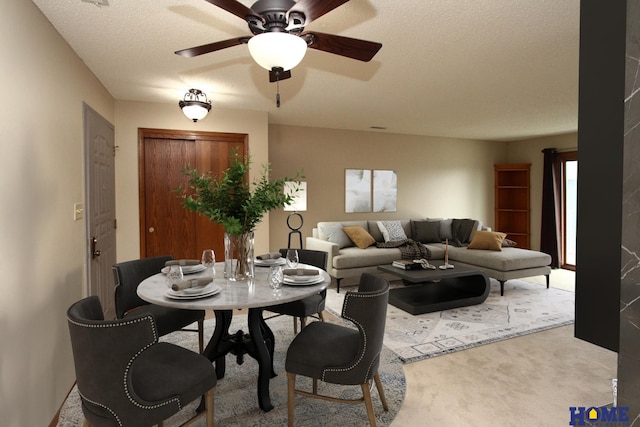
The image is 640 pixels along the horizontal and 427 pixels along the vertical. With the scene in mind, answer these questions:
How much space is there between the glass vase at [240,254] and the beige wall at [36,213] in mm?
1058

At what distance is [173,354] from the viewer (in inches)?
74.9

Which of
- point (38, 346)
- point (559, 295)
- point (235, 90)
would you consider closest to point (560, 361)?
point (559, 295)

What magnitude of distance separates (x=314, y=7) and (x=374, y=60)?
1.59m

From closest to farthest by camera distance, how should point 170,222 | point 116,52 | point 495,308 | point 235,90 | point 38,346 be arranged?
point 38,346 → point 116,52 → point 235,90 → point 495,308 → point 170,222

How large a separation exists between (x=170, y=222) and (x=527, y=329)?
4.22m

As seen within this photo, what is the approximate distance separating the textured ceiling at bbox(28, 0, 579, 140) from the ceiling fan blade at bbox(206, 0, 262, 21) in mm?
519

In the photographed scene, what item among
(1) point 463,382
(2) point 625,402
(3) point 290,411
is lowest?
(1) point 463,382

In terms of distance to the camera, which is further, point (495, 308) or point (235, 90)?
point (495, 308)

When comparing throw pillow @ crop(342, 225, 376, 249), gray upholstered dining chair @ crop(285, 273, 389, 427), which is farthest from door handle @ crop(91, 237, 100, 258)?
throw pillow @ crop(342, 225, 376, 249)

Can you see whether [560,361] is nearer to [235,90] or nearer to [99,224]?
[235,90]

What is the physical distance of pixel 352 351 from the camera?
1983mm

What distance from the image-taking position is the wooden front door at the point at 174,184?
4520 millimetres

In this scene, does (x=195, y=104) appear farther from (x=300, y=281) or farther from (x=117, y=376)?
(x=117, y=376)

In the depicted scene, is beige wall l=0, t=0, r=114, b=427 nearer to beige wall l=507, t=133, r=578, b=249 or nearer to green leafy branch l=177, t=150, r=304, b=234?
green leafy branch l=177, t=150, r=304, b=234
